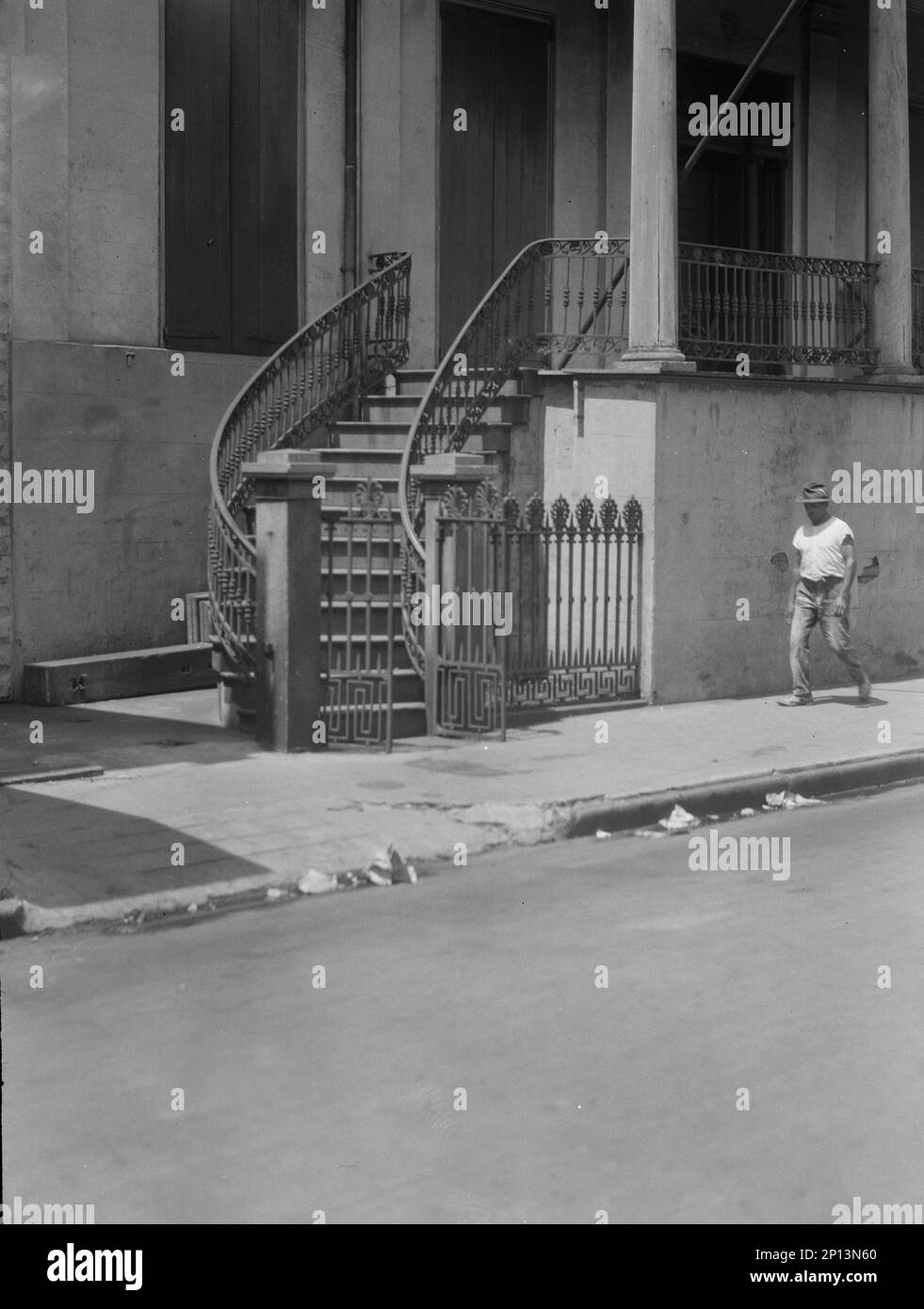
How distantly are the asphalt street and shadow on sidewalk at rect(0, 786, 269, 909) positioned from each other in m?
0.52

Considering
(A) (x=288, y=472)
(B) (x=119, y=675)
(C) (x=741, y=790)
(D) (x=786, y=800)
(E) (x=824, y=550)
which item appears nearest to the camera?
(C) (x=741, y=790)

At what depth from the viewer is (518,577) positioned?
43.1ft

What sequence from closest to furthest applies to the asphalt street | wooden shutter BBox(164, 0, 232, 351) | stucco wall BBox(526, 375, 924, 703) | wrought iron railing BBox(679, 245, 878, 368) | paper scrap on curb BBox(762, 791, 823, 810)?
the asphalt street < paper scrap on curb BBox(762, 791, 823, 810) < stucco wall BBox(526, 375, 924, 703) < wooden shutter BBox(164, 0, 232, 351) < wrought iron railing BBox(679, 245, 878, 368)

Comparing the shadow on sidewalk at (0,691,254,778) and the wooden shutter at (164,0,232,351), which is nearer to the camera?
the shadow on sidewalk at (0,691,254,778)

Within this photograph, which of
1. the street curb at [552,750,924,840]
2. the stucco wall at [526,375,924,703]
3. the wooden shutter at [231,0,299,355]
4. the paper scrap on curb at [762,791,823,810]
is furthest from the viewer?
the wooden shutter at [231,0,299,355]

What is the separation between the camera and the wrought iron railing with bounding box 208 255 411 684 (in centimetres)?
1297

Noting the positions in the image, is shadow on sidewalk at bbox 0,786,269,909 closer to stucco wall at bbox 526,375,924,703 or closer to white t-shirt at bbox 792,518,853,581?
stucco wall at bbox 526,375,924,703

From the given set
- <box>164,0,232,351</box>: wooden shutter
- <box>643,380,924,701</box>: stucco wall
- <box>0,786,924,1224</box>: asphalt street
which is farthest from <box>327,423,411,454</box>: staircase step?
<box>0,786,924,1224</box>: asphalt street

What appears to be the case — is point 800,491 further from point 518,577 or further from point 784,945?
point 784,945

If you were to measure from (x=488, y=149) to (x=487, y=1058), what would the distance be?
549 inches

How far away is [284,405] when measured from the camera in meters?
15.5

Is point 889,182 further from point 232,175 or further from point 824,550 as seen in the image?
point 232,175

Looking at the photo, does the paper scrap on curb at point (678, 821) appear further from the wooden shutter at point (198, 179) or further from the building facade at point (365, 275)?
the wooden shutter at point (198, 179)

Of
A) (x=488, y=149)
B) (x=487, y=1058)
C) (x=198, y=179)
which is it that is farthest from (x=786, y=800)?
(x=488, y=149)
